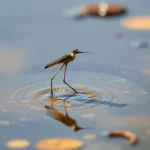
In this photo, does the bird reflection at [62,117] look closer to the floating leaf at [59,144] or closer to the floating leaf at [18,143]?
the floating leaf at [59,144]

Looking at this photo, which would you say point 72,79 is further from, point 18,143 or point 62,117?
point 18,143

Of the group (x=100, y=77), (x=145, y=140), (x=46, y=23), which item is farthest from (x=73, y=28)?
(x=145, y=140)

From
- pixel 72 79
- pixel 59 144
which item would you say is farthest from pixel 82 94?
pixel 59 144

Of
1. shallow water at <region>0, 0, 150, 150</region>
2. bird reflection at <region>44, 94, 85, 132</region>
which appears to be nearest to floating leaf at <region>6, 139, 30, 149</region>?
shallow water at <region>0, 0, 150, 150</region>

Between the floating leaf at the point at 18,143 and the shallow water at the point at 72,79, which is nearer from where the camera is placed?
the floating leaf at the point at 18,143

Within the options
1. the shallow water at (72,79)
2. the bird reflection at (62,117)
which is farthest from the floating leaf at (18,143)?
the bird reflection at (62,117)

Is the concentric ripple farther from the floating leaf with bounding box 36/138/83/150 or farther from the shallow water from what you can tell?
the floating leaf with bounding box 36/138/83/150

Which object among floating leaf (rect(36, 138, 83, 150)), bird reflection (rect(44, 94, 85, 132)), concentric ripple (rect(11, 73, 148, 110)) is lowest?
floating leaf (rect(36, 138, 83, 150))

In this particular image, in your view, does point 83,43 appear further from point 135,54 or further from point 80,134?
point 80,134
